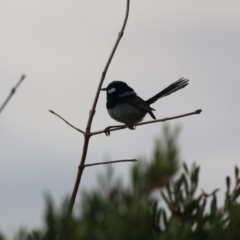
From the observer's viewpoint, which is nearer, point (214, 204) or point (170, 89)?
point (214, 204)

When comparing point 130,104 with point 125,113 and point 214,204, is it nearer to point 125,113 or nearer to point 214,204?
point 125,113

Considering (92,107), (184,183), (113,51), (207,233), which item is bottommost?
(207,233)

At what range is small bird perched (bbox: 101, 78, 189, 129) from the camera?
9.59 metres

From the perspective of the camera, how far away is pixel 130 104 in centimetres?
982

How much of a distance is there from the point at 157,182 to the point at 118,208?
0.66 feet

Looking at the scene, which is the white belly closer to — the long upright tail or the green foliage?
the long upright tail

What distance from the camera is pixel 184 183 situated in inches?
105

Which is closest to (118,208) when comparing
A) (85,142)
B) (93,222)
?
(93,222)

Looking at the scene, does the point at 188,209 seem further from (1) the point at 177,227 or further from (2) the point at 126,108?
(2) the point at 126,108

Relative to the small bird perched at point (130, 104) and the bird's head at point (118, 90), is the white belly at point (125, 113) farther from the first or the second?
the bird's head at point (118, 90)

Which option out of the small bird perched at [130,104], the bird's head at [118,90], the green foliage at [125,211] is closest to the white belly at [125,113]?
the small bird perched at [130,104]

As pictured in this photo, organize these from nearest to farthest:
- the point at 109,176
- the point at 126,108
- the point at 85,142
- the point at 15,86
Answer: the point at 109,176 < the point at 15,86 < the point at 85,142 < the point at 126,108

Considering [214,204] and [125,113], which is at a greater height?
[125,113]

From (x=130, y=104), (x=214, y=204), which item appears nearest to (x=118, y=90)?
(x=130, y=104)
